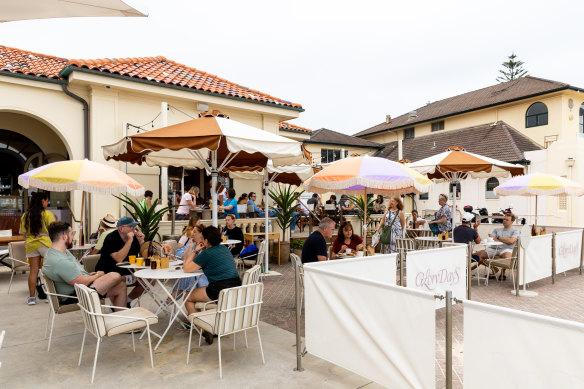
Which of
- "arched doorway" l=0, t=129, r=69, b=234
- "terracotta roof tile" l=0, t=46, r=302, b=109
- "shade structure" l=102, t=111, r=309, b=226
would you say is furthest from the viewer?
"arched doorway" l=0, t=129, r=69, b=234

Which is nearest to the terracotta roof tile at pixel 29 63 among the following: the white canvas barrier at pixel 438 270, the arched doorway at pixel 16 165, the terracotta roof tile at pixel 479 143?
the arched doorway at pixel 16 165

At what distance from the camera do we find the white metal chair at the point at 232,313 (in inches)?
152

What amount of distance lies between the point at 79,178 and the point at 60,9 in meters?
3.54

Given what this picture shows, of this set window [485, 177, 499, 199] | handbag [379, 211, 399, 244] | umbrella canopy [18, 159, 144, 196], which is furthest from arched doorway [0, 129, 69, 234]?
window [485, 177, 499, 199]

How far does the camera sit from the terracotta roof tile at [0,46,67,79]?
9.88 metres

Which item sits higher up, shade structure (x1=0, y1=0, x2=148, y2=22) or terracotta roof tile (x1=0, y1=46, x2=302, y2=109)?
terracotta roof tile (x1=0, y1=46, x2=302, y2=109)

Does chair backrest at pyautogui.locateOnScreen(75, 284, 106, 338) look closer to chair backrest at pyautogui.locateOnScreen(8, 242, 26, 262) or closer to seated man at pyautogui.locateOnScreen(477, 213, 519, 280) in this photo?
chair backrest at pyautogui.locateOnScreen(8, 242, 26, 262)

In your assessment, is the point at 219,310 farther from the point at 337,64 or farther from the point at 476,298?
the point at 337,64

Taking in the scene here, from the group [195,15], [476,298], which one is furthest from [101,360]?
[195,15]

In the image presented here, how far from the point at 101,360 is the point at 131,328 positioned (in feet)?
2.44

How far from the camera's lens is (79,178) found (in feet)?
20.5

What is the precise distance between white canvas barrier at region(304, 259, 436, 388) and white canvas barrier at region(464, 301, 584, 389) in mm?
327

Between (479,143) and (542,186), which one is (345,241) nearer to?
(542,186)

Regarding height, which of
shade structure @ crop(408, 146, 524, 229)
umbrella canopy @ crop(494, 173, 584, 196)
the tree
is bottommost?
umbrella canopy @ crop(494, 173, 584, 196)
